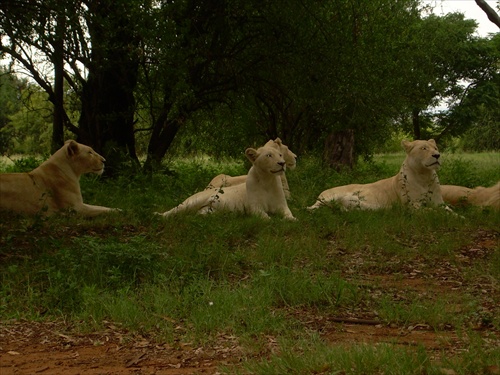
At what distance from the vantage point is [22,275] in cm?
631

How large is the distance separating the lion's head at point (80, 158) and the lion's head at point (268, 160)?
7.55ft

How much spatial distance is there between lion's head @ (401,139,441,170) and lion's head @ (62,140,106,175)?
4619 millimetres

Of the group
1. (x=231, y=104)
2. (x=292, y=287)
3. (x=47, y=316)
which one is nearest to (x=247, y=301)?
(x=292, y=287)

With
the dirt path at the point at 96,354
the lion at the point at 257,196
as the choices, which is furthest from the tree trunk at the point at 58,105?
the dirt path at the point at 96,354

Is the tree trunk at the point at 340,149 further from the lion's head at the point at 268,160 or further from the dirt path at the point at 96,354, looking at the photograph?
the dirt path at the point at 96,354

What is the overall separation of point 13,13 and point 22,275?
12.1 ft

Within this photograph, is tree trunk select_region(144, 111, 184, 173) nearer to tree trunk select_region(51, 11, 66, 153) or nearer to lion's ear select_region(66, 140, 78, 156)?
tree trunk select_region(51, 11, 66, 153)

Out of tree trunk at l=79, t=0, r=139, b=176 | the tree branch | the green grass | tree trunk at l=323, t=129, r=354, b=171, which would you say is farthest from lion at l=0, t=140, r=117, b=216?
tree trunk at l=323, t=129, r=354, b=171

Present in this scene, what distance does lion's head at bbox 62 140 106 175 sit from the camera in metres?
10.2

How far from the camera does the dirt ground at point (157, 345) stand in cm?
432

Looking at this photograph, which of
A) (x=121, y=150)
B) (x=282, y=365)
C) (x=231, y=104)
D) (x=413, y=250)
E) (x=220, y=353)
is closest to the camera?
(x=282, y=365)

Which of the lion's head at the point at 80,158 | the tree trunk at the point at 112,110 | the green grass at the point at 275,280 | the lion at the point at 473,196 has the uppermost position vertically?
the tree trunk at the point at 112,110

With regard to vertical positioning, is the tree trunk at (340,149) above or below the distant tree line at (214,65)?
below

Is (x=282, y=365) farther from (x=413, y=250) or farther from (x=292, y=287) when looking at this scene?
(x=413, y=250)
